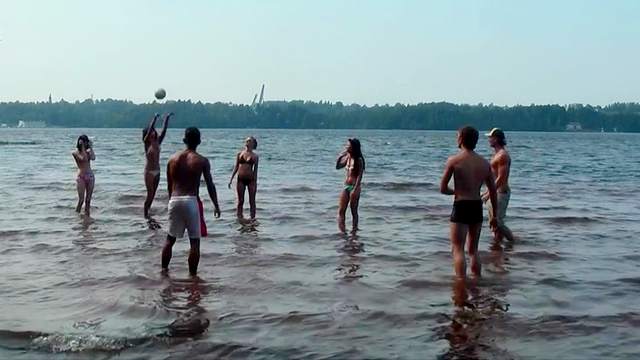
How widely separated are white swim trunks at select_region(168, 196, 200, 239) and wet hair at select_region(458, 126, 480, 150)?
332 centimetres

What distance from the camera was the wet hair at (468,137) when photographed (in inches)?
376

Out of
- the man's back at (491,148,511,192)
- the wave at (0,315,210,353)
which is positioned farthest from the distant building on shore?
the wave at (0,315,210,353)

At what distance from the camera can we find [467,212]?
9.67 metres

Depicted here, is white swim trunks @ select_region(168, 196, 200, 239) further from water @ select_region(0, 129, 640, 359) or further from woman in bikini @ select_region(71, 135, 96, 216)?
woman in bikini @ select_region(71, 135, 96, 216)

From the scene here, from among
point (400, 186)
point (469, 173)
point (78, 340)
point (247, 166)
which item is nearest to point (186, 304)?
point (78, 340)

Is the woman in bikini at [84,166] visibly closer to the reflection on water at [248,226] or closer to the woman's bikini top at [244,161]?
the woman's bikini top at [244,161]

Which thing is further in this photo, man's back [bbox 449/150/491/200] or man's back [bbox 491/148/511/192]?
man's back [bbox 491/148/511/192]

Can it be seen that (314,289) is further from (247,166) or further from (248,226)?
(247,166)

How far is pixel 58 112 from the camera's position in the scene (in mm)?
198625

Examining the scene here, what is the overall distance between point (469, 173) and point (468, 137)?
1.39ft

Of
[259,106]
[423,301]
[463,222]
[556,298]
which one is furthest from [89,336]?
[259,106]

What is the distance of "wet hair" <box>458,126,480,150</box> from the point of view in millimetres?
9562

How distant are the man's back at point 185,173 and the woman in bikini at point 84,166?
671cm

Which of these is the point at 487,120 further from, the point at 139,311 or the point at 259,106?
the point at 139,311
